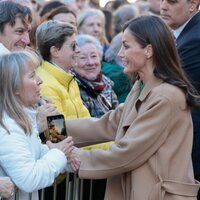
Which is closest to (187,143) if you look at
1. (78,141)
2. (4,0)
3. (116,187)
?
(116,187)

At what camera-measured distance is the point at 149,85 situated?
4.84 meters

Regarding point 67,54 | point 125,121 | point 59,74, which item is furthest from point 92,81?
point 125,121

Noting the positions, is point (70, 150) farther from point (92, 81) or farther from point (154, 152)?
point (92, 81)

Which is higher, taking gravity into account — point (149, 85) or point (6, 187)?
point (149, 85)

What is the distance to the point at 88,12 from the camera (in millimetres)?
9672

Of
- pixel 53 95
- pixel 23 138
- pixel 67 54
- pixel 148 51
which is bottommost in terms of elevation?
pixel 53 95

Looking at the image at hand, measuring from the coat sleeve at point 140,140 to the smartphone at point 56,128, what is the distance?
397 millimetres

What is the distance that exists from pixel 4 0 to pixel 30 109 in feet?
4.86

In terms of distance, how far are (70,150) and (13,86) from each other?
60cm

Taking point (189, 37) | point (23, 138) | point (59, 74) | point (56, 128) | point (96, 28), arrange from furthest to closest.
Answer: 1. point (96, 28)
2. point (59, 74)
3. point (189, 37)
4. point (56, 128)
5. point (23, 138)

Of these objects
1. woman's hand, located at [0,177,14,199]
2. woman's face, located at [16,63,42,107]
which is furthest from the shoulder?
woman's hand, located at [0,177,14,199]

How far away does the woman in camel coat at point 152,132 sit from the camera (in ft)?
15.4

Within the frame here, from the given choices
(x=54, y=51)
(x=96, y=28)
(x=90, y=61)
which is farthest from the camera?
(x=96, y=28)

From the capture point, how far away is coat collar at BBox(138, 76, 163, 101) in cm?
482
